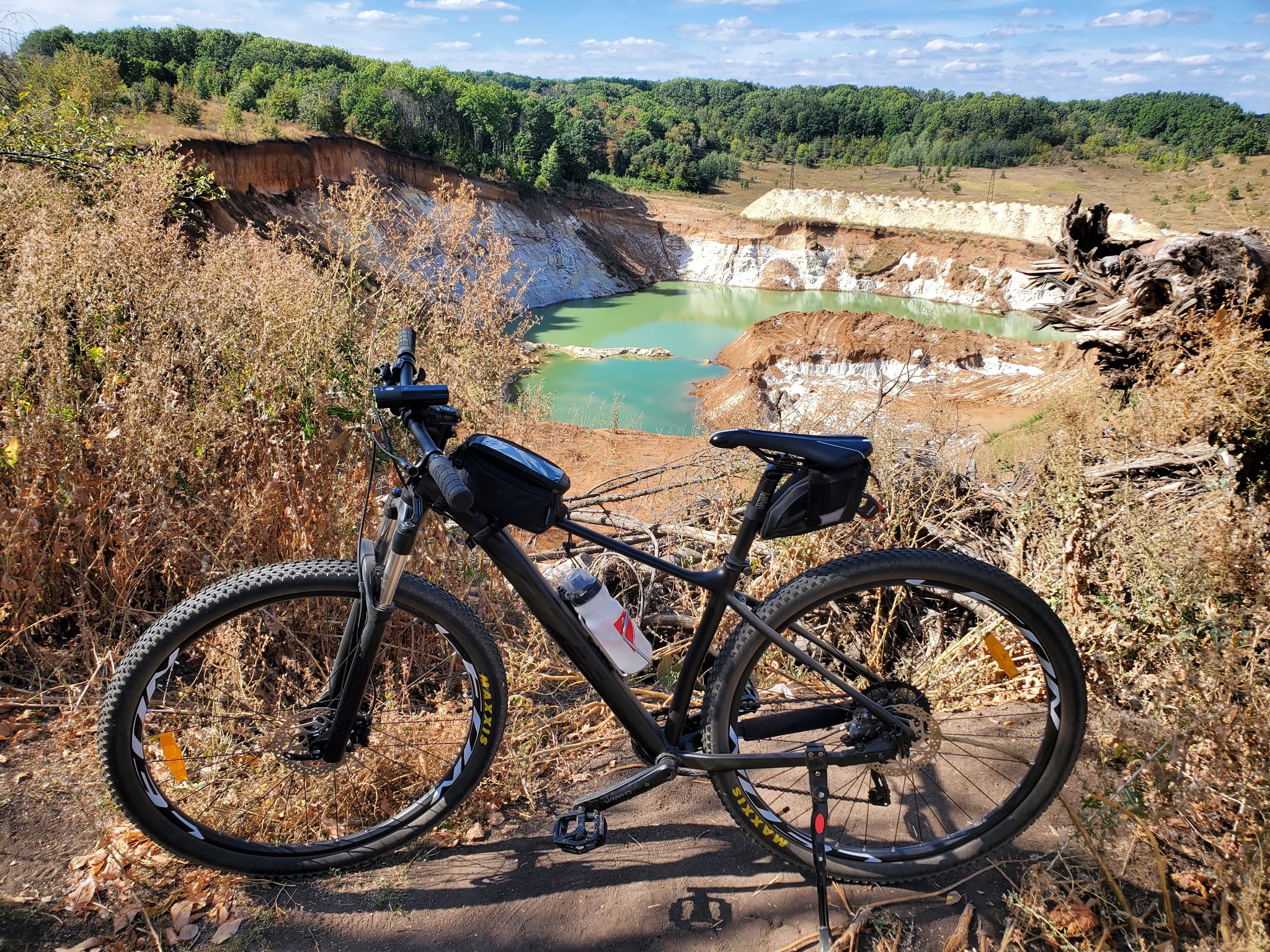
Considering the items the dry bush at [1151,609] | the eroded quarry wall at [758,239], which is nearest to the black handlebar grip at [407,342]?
the dry bush at [1151,609]

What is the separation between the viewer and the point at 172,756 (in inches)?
85.4

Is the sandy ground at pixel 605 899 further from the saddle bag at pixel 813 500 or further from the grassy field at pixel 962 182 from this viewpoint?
the grassy field at pixel 962 182

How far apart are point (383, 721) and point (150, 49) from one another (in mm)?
59387

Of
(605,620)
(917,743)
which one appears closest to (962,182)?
(917,743)

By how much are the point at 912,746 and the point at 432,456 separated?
162 cm

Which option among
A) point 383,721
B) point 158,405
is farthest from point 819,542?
point 158,405

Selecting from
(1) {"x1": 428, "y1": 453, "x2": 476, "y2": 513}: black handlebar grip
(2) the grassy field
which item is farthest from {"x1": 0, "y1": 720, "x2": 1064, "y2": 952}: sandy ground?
(2) the grassy field

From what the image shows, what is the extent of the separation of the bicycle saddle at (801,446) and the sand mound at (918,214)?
4522 cm

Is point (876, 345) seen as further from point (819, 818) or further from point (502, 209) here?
point (819, 818)

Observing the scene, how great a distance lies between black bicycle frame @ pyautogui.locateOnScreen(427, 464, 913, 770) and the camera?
2029 millimetres

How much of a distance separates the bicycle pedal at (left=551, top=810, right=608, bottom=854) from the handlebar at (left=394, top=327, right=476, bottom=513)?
108 cm

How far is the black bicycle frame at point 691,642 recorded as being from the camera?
2.03 meters

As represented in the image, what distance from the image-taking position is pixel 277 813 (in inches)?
93.2

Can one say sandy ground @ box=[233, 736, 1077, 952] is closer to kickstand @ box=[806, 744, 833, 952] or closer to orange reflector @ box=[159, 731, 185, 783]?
kickstand @ box=[806, 744, 833, 952]
